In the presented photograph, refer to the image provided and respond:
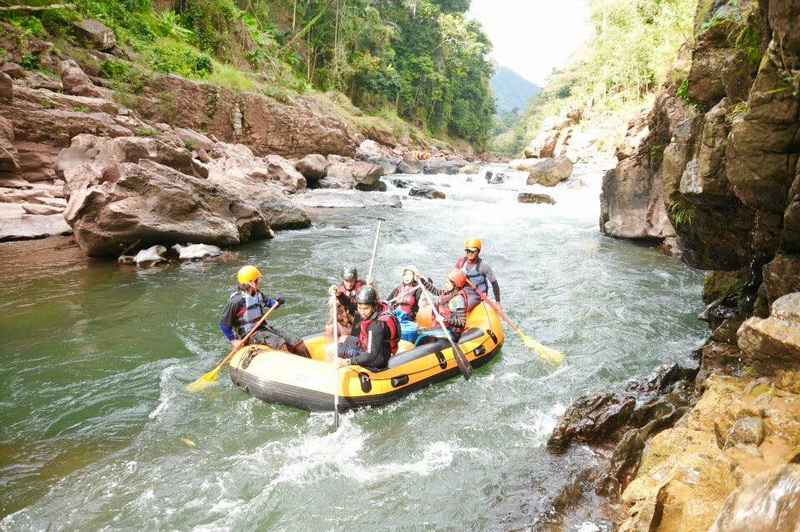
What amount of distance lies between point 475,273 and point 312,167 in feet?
45.8

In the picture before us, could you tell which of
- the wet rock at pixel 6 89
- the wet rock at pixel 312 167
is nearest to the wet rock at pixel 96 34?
the wet rock at pixel 6 89

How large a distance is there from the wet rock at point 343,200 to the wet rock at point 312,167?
4.52ft

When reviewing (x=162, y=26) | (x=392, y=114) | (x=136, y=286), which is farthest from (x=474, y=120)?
(x=136, y=286)

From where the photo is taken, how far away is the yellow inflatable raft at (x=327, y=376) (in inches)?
194

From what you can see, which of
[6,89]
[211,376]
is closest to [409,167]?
[6,89]

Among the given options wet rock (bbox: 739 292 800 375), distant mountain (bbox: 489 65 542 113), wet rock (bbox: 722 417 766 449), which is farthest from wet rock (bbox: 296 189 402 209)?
distant mountain (bbox: 489 65 542 113)

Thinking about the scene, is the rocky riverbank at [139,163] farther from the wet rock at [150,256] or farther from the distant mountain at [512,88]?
the distant mountain at [512,88]

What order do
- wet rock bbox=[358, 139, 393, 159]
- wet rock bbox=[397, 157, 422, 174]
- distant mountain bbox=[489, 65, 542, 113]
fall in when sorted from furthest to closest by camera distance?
1. distant mountain bbox=[489, 65, 542, 113]
2. wet rock bbox=[358, 139, 393, 159]
3. wet rock bbox=[397, 157, 422, 174]

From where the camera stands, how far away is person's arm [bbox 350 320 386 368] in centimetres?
503

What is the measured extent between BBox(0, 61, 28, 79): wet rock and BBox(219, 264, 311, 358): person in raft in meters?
11.5

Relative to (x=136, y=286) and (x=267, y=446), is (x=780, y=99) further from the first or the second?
(x=136, y=286)

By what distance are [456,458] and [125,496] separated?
2.76 m

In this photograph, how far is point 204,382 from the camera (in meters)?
5.57

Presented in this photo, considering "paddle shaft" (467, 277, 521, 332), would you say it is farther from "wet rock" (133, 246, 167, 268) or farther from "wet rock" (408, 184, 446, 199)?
"wet rock" (408, 184, 446, 199)
